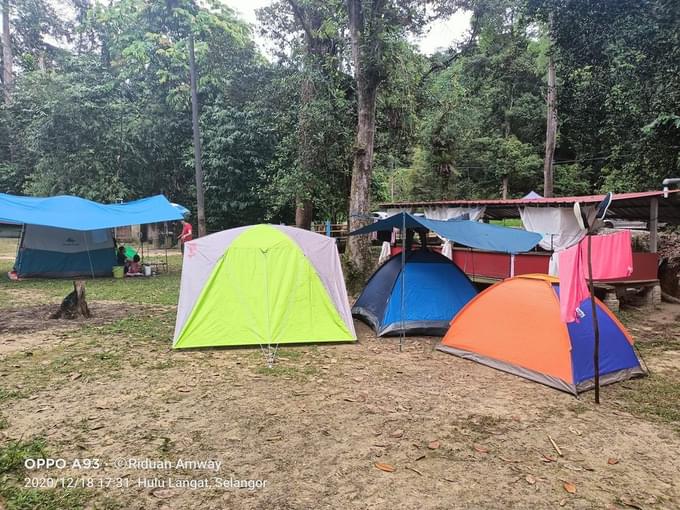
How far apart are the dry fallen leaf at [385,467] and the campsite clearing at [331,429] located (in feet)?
0.04

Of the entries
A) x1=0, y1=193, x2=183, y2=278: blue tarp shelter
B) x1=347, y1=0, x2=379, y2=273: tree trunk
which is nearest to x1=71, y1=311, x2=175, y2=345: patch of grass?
x1=0, y1=193, x2=183, y2=278: blue tarp shelter

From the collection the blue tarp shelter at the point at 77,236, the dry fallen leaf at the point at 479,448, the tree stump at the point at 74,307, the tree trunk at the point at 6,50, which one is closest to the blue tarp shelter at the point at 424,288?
the dry fallen leaf at the point at 479,448

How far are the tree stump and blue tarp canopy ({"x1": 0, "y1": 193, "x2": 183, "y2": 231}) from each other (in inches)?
73.9

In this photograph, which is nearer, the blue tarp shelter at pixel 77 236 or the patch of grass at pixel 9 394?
the patch of grass at pixel 9 394

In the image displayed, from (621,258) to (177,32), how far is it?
19.1 m

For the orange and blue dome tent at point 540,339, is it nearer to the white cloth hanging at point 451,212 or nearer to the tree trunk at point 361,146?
the tree trunk at point 361,146

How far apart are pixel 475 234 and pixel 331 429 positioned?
11.1ft

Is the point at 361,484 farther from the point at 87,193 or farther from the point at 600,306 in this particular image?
the point at 87,193

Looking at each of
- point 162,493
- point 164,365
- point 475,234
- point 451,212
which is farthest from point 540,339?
point 451,212

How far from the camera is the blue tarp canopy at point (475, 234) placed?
5.71 m

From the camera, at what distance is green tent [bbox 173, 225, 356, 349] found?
562 cm

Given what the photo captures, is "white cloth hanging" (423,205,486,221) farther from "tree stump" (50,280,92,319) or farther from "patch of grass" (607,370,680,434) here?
"tree stump" (50,280,92,319)

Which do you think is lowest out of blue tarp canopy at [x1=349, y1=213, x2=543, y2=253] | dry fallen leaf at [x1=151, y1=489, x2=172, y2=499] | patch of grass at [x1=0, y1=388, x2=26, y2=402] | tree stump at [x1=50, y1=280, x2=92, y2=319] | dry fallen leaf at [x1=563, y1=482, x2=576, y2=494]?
dry fallen leaf at [x1=563, y1=482, x2=576, y2=494]

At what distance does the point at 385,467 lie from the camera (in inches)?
119
